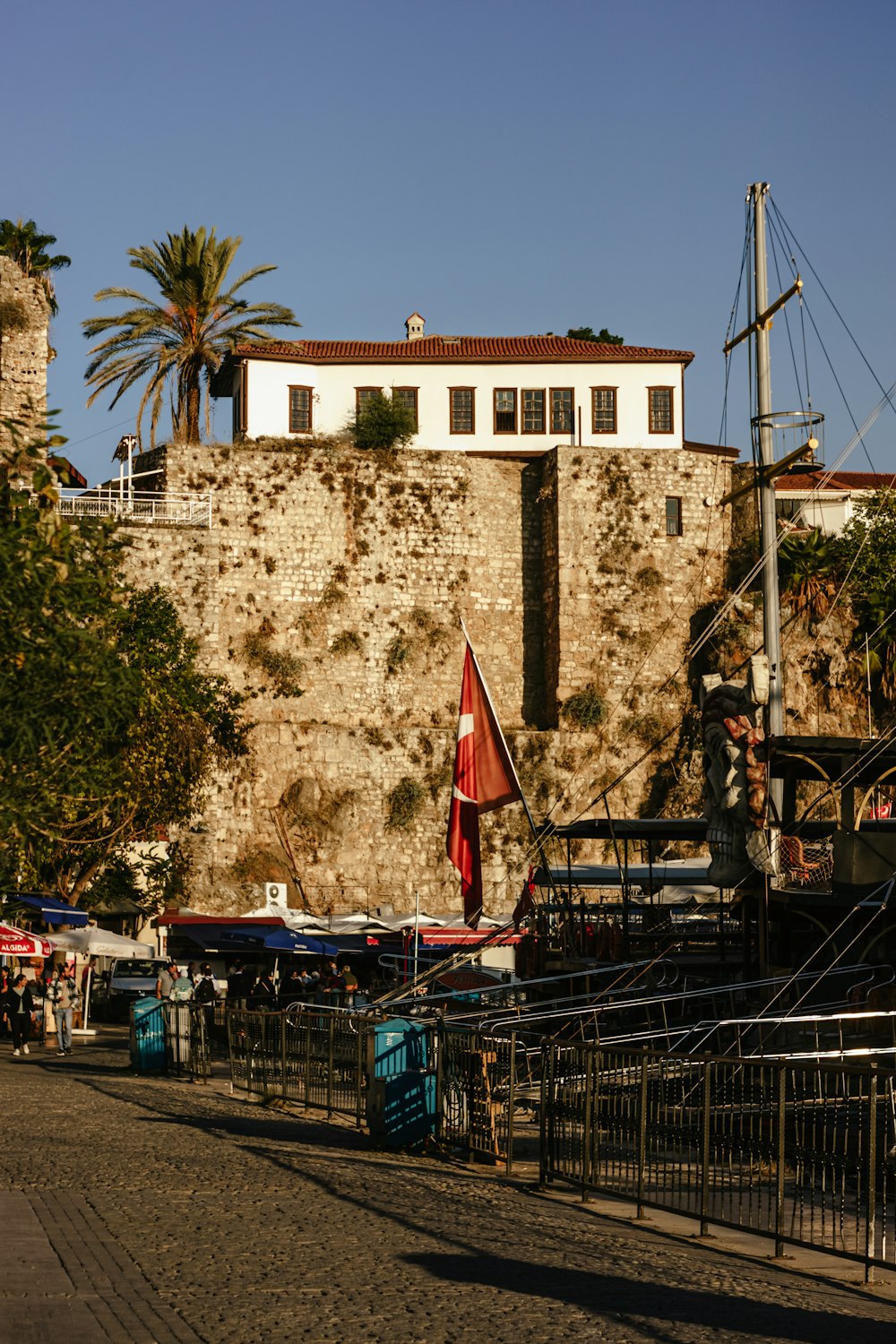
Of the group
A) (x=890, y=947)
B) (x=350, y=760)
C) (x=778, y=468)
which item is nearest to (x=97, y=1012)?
(x=350, y=760)

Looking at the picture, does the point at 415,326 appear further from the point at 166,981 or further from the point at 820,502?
the point at 166,981

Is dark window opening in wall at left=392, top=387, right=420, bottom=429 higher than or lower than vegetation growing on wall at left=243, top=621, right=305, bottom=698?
higher

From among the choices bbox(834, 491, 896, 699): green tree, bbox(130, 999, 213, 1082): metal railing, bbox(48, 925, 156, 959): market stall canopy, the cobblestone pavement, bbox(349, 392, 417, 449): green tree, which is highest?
bbox(349, 392, 417, 449): green tree

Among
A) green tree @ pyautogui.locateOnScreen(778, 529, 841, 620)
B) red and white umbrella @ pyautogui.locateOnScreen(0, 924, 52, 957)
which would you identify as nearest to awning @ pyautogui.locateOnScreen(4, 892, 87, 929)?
red and white umbrella @ pyautogui.locateOnScreen(0, 924, 52, 957)

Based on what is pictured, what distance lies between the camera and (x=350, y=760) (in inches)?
2019

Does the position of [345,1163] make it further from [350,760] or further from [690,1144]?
[350,760]

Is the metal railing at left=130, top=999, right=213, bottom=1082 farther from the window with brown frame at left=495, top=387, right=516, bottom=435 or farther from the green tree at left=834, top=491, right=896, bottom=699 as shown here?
the window with brown frame at left=495, top=387, right=516, bottom=435

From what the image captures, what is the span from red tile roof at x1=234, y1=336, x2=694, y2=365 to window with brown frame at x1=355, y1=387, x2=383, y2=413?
89 centimetres

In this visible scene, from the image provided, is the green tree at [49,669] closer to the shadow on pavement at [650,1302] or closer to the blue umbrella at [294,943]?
the blue umbrella at [294,943]

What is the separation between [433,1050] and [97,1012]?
24381mm

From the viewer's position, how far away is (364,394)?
55500 millimetres

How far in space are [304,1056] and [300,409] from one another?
3822 centimetres

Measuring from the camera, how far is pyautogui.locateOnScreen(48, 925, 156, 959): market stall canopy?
31.0 metres

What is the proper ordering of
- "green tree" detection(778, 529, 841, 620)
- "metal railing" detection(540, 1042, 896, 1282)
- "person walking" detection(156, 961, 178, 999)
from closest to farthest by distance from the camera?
"metal railing" detection(540, 1042, 896, 1282), "person walking" detection(156, 961, 178, 999), "green tree" detection(778, 529, 841, 620)
